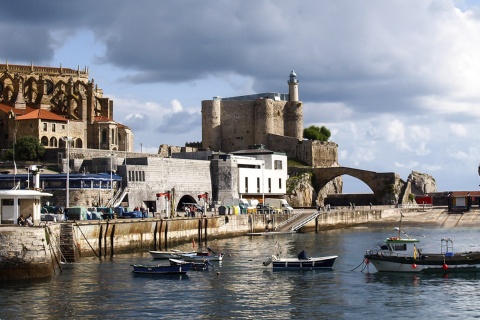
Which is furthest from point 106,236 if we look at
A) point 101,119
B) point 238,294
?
point 101,119

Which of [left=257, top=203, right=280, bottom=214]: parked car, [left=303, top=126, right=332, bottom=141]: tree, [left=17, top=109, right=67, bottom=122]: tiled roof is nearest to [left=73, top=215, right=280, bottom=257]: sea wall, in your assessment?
[left=257, top=203, right=280, bottom=214]: parked car

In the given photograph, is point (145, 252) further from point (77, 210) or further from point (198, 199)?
point (198, 199)

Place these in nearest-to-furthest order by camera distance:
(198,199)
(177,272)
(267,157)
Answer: (177,272) < (198,199) < (267,157)

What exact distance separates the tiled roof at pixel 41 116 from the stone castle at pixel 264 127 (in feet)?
102

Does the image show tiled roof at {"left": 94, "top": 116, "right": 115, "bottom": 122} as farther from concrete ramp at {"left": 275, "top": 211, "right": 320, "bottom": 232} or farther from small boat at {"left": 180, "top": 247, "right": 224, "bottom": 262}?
small boat at {"left": 180, "top": 247, "right": 224, "bottom": 262}

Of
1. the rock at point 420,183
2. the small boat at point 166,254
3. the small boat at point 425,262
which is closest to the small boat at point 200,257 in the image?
the small boat at point 166,254

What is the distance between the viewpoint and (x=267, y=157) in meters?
120

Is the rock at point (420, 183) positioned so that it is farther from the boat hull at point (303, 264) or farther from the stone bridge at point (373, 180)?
the boat hull at point (303, 264)

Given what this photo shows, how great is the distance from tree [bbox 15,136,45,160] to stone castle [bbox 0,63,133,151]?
7694 mm

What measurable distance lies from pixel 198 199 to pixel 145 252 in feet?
106

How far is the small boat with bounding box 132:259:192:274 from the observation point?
5256 centimetres

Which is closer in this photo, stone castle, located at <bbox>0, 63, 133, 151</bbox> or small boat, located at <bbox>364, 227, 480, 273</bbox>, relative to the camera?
small boat, located at <bbox>364, 227, 480, 273</bbox>

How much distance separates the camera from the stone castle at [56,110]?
116875mm

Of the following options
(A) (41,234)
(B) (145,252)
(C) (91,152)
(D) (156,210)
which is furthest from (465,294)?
(C) (91,152)
